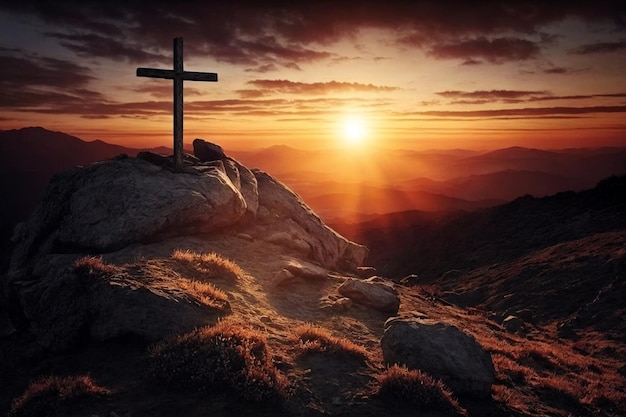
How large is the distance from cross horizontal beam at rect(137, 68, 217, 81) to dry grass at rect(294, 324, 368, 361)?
13495 mm

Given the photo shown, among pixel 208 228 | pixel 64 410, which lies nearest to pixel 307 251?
pixel 208 228

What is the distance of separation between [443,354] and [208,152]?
63.7 feet

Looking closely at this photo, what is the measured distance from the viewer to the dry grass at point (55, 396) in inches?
311

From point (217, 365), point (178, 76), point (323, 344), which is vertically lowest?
point (323, 344)

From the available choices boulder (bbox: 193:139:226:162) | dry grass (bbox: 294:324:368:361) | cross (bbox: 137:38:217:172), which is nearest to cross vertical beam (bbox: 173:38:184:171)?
cross (bbox: 137:38:217:172)

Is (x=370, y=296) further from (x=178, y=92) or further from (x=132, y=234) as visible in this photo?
(x=178, y=92)

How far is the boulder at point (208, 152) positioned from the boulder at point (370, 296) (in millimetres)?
12913

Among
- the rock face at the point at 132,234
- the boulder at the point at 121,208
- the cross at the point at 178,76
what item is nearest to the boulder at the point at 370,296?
the rock face at the point at 132,234

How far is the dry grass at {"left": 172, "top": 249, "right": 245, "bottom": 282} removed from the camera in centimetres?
1500

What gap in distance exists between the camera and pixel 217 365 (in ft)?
28.7

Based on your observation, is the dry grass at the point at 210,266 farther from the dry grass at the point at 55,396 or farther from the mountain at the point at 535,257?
the mountain at the point at 535,257

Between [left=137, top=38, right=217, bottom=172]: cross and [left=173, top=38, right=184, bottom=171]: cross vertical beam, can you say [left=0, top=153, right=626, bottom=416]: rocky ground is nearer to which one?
[left=173, top=38, right=184, bottom=171]: cross vertical beam

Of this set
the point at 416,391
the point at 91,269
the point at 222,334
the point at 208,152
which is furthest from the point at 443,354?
the point at 208,152

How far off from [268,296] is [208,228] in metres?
5.90
